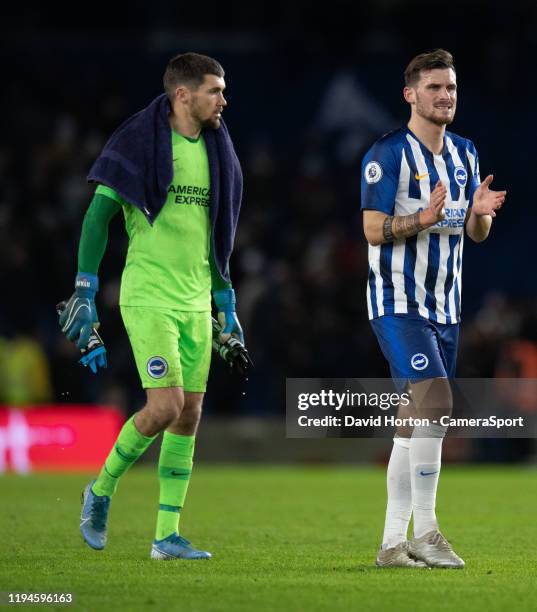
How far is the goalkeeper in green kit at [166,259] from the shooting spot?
22.1 ft

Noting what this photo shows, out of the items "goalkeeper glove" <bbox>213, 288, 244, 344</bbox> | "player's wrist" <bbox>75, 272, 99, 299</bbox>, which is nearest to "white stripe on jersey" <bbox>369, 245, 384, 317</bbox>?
"goalkeeper glove" <bbox>213, 288, 244, 344</bbox>

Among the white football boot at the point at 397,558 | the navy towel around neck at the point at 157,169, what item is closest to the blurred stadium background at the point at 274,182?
the navy towel around neck at the point at 157,169

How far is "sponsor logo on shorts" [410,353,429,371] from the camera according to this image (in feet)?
21.2

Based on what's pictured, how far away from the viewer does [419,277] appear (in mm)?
6598

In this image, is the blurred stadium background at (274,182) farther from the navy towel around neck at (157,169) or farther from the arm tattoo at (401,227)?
the arm tattoo at (401,227)

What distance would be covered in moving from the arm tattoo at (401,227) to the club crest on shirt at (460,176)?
0.42 m

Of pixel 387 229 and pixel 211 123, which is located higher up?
pixel 211 123

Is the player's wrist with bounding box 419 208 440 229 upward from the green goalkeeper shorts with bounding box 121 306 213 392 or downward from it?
upward

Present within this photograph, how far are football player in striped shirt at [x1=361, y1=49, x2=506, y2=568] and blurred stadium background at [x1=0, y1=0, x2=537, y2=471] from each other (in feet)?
31.8

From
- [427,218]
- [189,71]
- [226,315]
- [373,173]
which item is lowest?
[226,315]

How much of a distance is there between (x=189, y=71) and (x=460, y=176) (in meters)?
1.45

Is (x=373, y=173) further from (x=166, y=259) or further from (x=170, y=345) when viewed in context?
(x=170, y=345)

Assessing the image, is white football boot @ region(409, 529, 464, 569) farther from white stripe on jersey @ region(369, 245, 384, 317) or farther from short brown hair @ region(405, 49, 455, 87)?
short brown hair @ region(405, 49, 455, 87)

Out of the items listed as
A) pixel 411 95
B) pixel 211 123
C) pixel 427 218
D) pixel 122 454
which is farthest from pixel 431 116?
pixel 122 454
